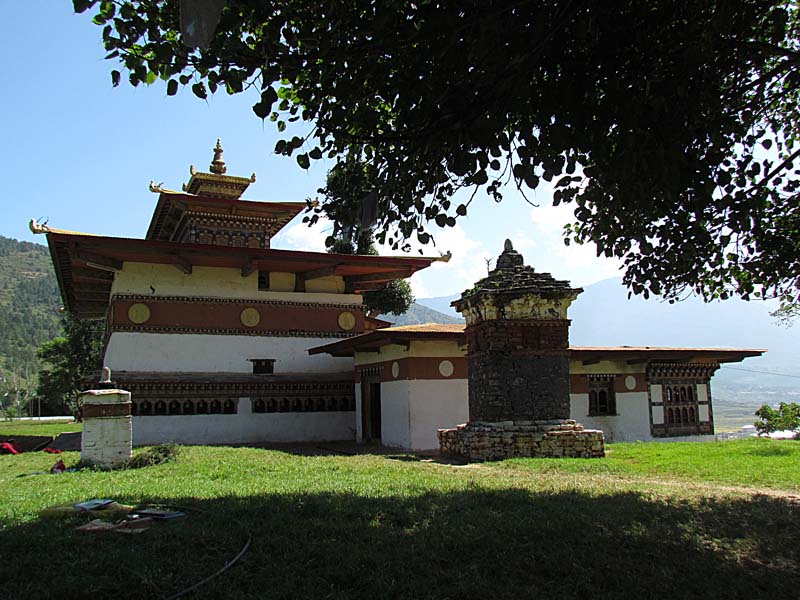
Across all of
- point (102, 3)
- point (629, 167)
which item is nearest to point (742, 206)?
point (629, 167)

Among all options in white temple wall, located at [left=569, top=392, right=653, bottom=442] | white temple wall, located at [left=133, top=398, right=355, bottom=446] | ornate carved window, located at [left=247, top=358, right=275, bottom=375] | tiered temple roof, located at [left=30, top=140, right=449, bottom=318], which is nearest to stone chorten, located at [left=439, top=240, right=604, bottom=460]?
white temple wall, located at [left=569, top=392, right=653, bottom=442]

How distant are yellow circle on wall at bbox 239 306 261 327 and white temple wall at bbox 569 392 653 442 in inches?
383

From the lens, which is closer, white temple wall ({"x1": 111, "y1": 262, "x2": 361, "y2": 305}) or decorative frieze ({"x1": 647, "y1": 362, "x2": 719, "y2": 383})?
white temple wall ({"x1": 111, "y1": 262, "x2": 361, "y2": 305})

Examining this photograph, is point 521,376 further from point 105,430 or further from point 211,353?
point 211,353

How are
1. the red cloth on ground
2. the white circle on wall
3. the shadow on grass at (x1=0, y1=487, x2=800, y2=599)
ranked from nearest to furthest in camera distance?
the shadow on grass at (x1=0, y1=487, x2=800, y2=599) → the red cloth on ground → the white circle on wall

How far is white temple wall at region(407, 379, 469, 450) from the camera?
16.2m

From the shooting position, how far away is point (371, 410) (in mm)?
19375

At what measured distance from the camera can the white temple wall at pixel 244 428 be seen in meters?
18.2

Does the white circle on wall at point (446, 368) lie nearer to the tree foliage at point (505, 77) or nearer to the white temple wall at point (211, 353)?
the white temple wall at point (211, 353)

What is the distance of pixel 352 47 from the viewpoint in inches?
239

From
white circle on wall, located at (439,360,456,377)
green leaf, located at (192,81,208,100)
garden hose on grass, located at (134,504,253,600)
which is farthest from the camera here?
white circle on wall, located at (439,360,456,377)

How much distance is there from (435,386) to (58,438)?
10428 millimetres

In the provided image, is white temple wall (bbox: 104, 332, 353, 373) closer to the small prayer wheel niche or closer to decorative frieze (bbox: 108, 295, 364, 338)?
decorative frieze (bbox: 108, 295, 364, 338)

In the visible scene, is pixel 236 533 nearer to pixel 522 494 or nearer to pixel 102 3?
pixel 522 494
